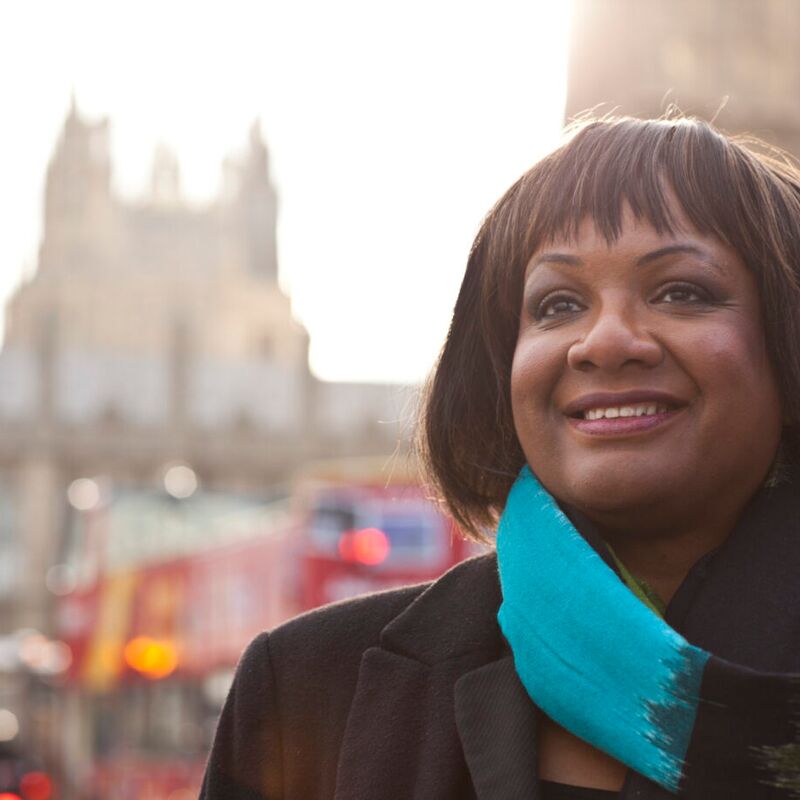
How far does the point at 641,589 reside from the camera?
1.83 meters

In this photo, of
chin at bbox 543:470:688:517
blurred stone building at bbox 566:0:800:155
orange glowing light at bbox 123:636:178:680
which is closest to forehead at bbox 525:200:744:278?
A: chin at bbox 543:470:688:517

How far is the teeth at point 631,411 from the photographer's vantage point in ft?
5.89

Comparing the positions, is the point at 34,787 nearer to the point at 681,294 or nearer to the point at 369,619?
the point at 369,619

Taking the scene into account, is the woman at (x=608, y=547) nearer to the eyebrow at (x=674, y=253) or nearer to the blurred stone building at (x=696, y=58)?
the eyebrow at (x=674, y=253)

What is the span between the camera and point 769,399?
1855mm

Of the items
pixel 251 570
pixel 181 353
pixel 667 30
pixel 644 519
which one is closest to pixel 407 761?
pixel 644 519

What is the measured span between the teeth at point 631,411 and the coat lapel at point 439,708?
1.03 feet

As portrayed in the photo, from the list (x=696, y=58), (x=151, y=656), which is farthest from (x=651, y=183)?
(x=696, y=58)

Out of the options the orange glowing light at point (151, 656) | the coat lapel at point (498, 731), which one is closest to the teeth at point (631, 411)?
Answer: the coat lapel at point (498, 731)

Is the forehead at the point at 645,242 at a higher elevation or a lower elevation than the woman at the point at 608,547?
higher

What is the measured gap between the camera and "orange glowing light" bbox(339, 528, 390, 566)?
13109 millimetres

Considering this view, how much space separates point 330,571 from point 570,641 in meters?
11.4

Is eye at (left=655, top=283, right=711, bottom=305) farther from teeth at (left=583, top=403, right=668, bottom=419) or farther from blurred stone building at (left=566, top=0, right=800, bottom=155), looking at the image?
blurred stone building at (left=566, top=0, right=800, bottom=155)

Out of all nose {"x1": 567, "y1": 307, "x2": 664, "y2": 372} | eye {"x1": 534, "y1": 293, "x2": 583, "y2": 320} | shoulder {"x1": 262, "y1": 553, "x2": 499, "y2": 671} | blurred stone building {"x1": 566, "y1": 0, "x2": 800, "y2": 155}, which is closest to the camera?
nose {"x1": 567, "y1": 307, "x2": 664, "y2": 372}
